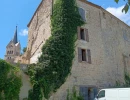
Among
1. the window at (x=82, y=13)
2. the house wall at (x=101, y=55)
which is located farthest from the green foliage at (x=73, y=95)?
the window at (x=82, y=13)

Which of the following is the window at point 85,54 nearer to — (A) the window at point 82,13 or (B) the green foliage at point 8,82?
(A) the window at point 82,13

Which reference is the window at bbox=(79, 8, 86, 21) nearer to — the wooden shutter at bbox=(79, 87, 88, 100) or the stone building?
the stone building

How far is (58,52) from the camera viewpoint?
53.6 ft

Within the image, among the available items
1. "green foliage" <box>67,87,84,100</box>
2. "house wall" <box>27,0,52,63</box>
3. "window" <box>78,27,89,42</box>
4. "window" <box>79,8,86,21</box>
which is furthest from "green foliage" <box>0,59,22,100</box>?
"window" <box>79,8,86,21</box>

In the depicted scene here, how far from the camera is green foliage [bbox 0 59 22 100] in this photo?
13188mm

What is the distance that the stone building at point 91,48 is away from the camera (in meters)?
17.5

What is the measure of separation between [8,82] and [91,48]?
9.05m

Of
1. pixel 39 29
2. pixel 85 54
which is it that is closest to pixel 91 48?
pixel 85 54

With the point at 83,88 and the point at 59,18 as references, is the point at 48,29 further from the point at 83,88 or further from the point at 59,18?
the point at 83,88

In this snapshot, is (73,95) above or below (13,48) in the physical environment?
below

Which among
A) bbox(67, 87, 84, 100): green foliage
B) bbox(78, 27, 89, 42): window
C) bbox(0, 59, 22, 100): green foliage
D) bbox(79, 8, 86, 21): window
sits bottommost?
bbox(67, 87, 84, 100): green foliage

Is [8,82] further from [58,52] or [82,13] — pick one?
[82,13]

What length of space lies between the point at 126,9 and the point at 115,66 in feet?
61.2

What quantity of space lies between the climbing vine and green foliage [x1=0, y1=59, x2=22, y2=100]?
4.73 feet
